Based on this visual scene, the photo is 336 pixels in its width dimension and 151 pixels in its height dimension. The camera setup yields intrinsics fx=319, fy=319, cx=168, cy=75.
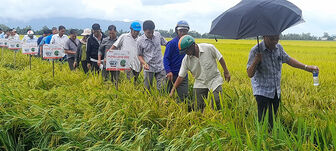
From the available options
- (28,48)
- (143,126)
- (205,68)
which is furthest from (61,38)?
(143,126)

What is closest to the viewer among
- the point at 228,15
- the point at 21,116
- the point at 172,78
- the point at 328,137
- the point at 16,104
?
the point at 328,137

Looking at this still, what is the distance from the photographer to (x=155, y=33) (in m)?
5.53

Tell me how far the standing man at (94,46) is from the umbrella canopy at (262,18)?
4157mm

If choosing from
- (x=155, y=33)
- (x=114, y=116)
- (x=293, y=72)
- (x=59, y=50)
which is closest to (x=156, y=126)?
(x=114, y=116)

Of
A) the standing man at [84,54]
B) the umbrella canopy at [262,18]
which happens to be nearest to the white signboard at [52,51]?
the standing man at [84,54]

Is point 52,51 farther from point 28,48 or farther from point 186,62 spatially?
point 186,62

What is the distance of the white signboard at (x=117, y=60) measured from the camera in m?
4.98

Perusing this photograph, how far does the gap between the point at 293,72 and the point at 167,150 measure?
6899 millimetres

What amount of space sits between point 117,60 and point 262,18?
8.82 ft

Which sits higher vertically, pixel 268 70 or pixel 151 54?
pixel 151 54

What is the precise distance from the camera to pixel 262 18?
2932mm

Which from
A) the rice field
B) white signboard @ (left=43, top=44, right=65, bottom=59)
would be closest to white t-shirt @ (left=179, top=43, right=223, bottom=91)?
the rice field

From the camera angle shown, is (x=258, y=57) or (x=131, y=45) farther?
(x=131, y=45)

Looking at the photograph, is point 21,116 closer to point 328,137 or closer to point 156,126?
point 156,126
